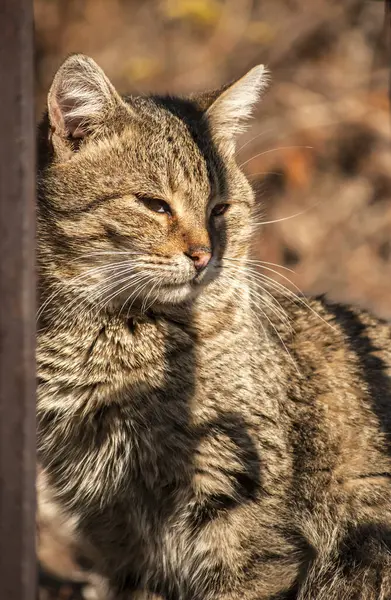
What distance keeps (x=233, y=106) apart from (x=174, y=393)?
1434 mm

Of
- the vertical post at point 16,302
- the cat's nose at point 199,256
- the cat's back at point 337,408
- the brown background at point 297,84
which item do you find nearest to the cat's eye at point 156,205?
the cat's nose at point 199,256

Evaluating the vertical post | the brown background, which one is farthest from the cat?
the brown background

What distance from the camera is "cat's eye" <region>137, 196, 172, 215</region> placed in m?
3.27

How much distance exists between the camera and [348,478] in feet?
11.8

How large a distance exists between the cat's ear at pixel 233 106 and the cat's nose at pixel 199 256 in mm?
845

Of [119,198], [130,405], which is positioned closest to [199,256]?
[119,198]

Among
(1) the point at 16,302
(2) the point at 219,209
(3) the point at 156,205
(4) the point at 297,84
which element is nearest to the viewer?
(1) the point at 16,302

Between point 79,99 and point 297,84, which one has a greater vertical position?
point 297,84

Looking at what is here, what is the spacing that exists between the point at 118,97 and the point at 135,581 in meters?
2.24

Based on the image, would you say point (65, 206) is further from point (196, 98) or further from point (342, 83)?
point (342, 83)

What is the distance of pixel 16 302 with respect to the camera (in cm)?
176

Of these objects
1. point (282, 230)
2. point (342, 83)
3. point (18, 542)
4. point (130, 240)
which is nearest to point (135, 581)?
point (130, 240)

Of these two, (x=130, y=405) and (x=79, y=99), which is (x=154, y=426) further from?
(x=79, y=99)

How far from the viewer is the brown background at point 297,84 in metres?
7.79
